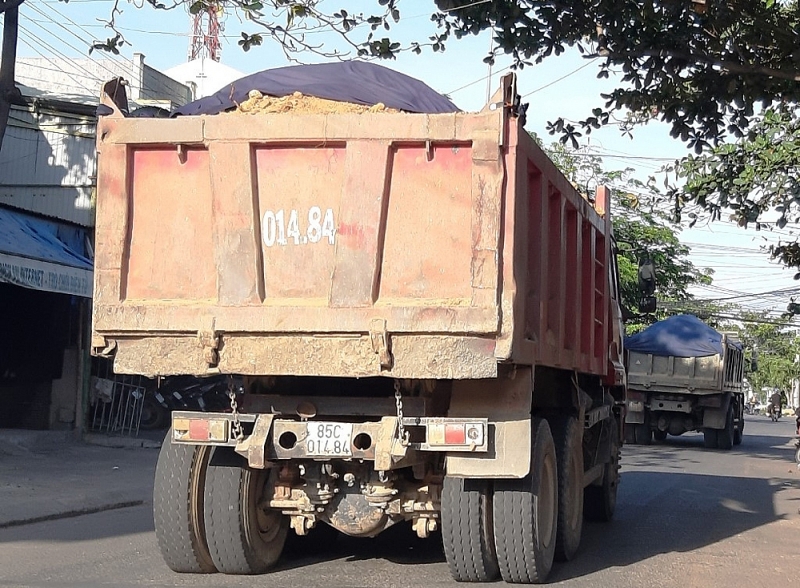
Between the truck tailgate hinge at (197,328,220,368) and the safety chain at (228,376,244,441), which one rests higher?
the truck tailgate hinge at (197,328,220,368)

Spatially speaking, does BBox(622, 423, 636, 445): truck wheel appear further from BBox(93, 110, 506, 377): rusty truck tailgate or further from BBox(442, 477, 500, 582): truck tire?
BBox(93, 110, 506, 377): rusty truck tailgate

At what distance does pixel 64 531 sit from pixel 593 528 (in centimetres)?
471

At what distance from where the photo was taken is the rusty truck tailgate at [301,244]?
237 inches

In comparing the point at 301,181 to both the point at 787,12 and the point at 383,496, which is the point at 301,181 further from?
the point at 787,12

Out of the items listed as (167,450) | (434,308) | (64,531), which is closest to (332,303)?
(434,308)

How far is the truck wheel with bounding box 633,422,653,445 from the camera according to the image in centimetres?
2386

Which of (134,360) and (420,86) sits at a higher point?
(420,86)

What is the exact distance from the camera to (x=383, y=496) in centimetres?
661

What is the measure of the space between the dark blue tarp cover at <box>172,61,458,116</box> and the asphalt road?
2950 millimetres

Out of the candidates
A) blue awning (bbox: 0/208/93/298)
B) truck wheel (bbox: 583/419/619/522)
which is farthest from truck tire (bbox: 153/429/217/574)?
blue awning (bbox: 0/208/93/298)

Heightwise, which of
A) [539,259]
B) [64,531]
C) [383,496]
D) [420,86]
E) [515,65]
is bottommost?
[64,531]

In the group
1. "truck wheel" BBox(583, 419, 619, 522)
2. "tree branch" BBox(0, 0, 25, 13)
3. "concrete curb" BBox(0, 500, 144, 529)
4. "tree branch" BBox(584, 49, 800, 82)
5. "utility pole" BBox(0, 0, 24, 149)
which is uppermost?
"tree branch" BBox(0, 0, 25, 13)

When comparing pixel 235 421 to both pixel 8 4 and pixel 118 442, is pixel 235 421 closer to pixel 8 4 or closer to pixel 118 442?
pixel 8 4

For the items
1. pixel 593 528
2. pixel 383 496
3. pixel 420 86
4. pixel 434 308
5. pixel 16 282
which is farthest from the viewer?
pixel 16 282
